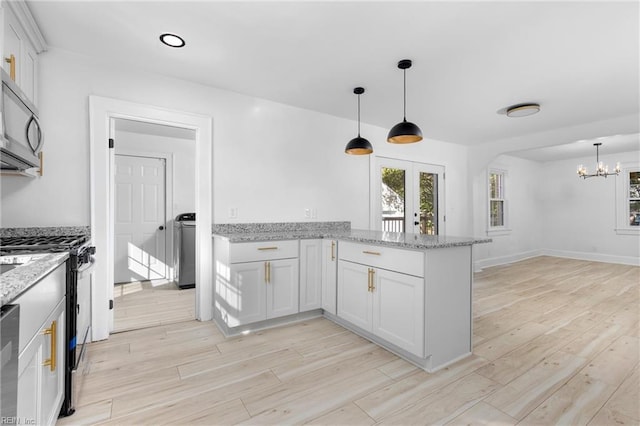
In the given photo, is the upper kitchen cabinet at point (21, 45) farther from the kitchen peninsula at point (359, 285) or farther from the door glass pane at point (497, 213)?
the door glass pane at point (497, 213)

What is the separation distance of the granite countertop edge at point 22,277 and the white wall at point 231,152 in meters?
1.50

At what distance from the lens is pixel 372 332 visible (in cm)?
257

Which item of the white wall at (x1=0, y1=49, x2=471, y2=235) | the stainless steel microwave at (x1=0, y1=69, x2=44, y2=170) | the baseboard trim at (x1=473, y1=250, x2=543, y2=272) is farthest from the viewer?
the baseboard trim at (x1=473, y1=250, x2=543, y2=272)

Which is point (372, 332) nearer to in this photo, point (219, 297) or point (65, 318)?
point (219, 297)

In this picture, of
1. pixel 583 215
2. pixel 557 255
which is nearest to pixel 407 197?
pixel 583 215

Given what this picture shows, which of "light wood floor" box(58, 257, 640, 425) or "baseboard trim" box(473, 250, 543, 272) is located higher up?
"baseboard trim" box(473, 250, 543, 272)

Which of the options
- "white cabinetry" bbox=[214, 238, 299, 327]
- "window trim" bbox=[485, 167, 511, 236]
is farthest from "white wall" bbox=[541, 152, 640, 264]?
"white cabinetry" bbox=[214, 238, 299, 327]

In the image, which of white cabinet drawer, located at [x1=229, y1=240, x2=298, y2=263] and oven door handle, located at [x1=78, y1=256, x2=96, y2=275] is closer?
oven door handle, located at [x1=78, y1=256, x2=96, y2=275]

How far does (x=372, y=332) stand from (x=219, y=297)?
4.90 ft

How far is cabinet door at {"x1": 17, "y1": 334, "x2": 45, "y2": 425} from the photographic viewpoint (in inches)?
39.4

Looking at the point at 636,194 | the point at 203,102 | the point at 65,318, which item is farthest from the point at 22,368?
the point at 636,194

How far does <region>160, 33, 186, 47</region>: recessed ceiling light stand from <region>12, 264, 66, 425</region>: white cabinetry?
1779mm

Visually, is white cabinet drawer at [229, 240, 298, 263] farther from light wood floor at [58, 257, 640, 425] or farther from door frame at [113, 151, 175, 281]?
door frame at [113, 151, 175, 281]

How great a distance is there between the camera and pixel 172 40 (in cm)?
236
